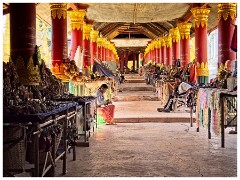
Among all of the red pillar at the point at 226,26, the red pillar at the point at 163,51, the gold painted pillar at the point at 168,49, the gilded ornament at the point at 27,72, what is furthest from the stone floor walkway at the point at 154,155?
the red pillar at the point at 163,51

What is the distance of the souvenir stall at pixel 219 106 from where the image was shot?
642 centimetres

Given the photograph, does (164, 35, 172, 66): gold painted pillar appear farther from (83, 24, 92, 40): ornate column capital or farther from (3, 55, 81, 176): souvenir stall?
(3, 55, 81, 176): souvenir stall

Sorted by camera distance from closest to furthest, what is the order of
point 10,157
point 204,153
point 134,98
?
point 10,157, point 204,153, point 134,98

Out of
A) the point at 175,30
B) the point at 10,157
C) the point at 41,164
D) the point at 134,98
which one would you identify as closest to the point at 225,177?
the point at 41,164

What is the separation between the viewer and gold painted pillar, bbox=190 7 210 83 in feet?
46.6

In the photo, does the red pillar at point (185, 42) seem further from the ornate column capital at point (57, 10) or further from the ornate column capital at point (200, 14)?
the ornate column capital at point (57, 10)

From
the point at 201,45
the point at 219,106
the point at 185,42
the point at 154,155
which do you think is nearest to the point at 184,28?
the point at 185,42

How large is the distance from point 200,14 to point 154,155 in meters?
9.11

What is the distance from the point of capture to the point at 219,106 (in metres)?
6.50

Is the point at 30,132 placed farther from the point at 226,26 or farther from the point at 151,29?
the point at 151,29

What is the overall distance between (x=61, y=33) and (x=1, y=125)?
282 inches

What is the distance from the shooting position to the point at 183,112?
12016 millimetres

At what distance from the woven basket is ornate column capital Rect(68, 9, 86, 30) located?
10441mm

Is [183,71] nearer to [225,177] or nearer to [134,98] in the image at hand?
[134,98]
